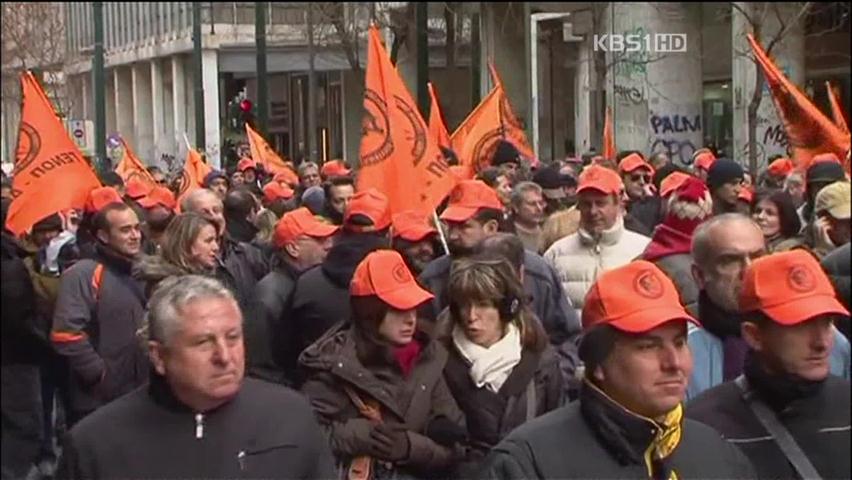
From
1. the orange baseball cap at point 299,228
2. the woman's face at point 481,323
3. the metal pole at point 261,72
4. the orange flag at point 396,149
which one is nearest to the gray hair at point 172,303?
the woman's face at point 481,323

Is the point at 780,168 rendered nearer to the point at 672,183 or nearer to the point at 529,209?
the point at 672,183

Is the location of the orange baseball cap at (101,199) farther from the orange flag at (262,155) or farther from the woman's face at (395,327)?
the orange flag at (262,155)

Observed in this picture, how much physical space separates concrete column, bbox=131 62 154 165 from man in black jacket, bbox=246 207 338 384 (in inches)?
1097

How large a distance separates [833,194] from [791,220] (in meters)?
1.75

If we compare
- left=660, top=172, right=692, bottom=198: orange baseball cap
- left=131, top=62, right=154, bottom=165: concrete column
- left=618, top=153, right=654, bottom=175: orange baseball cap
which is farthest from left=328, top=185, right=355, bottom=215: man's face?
left=131, top=62, right=154, bottom=165: concrete column

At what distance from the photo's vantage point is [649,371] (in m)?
3.41

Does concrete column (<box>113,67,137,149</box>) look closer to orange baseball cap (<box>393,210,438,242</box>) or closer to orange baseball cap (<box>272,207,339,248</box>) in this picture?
orange baseball cap (<box>393,210,438,242</box>)

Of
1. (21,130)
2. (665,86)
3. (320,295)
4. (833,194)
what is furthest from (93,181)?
(665,86)

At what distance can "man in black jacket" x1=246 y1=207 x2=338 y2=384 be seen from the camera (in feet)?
22.2

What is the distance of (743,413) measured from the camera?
12.3ft

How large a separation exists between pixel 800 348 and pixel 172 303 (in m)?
Result: 1.53

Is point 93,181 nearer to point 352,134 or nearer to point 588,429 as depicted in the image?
point 588,429

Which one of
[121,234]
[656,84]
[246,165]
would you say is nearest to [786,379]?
[121,234]

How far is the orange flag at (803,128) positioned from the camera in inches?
320
